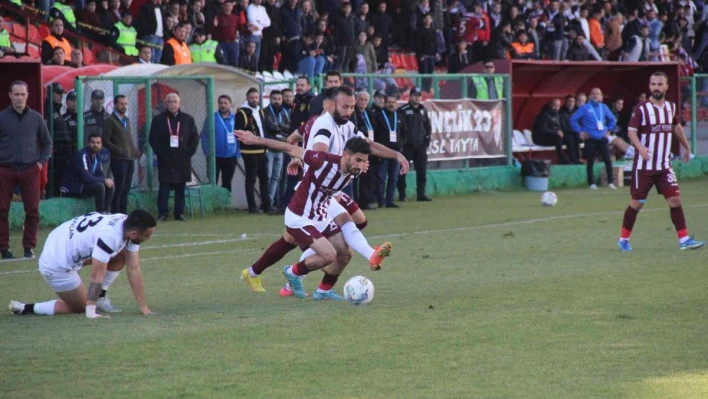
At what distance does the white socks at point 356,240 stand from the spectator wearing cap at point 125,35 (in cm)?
1384

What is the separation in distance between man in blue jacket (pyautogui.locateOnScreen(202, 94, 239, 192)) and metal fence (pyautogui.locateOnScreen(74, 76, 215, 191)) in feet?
0.25

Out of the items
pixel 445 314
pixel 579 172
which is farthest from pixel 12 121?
pixel 579 172

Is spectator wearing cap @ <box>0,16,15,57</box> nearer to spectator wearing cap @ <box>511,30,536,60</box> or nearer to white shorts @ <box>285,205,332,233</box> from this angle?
white shorts @ <box>285,205,332,233</box>

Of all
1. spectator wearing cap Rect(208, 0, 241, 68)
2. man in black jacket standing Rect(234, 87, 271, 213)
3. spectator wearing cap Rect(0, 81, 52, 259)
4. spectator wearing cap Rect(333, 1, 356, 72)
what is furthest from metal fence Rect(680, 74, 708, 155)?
spectator wearing cap Rect(0, 81, 52, 259)

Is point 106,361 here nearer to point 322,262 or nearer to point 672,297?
point 322,262

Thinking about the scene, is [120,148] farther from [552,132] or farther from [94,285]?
[552,132]

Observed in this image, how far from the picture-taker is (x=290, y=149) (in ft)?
32.8

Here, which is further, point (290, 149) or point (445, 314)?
point (290, 149)

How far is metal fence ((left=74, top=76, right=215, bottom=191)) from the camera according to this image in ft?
61.1

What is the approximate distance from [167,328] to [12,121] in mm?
6404

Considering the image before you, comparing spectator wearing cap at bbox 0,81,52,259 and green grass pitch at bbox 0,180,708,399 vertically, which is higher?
spectator wearing cap at bbox 0,81,52,259

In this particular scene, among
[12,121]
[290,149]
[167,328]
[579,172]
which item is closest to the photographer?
[167,328]

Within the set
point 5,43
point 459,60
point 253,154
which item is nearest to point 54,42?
point 5,43

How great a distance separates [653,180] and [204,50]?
1234 cm
